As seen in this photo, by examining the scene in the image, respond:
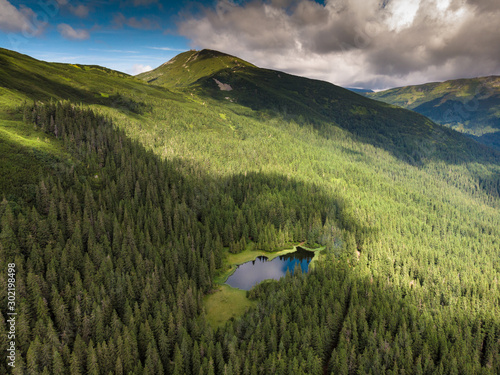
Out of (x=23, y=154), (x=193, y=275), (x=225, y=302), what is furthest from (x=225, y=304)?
(x=23, y=154)

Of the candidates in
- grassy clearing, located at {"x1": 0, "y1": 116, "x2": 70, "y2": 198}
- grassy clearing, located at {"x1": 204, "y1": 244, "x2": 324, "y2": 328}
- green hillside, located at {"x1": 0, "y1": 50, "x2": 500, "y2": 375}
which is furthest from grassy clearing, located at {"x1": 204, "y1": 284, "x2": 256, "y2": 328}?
grassy clearing, located at {"x1": 0, "y1": 116, "x2": 70, "y2": 198}

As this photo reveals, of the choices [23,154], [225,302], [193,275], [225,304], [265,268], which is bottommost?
[225,304]

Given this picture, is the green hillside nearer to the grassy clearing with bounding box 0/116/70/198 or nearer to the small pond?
the grassy clearing with bounding box 0/116/70/198

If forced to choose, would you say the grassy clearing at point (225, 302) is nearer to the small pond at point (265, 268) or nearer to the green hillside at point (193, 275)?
the green hillside at point (193, 275)

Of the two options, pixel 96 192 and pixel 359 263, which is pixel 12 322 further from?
pixel 359 263

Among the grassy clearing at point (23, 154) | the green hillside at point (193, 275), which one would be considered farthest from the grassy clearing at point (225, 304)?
the grassy clearing at point (23, 154)

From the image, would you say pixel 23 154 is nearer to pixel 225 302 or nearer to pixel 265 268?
pixel 225 302
